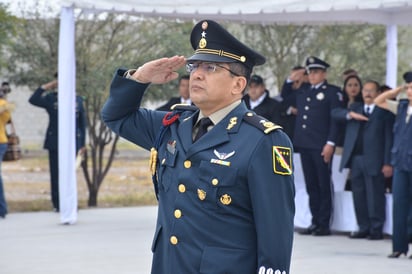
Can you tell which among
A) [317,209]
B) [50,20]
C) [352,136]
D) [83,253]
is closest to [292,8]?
[352,136]

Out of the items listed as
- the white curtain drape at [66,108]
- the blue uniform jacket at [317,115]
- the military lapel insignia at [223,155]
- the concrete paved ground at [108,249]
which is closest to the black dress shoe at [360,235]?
the concrete paved ground at [108,249]

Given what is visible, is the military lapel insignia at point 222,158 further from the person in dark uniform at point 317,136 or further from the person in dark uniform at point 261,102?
the person in dark uniform at point 261,102

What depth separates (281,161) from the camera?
12.5 ft

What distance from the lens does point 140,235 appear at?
11281 mm

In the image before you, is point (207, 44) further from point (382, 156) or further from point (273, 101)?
point (273, 101)

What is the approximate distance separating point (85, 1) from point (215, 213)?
25.2 feet

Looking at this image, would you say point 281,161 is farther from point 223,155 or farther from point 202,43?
point 202,43

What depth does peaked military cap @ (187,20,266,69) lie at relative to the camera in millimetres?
3973

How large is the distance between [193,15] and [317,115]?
75.0 inches

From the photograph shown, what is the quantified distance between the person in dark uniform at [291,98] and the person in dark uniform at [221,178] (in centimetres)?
805

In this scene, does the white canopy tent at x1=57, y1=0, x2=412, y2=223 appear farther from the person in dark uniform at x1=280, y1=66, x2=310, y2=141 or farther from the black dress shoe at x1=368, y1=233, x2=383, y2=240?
the black dress shoe at x1=368, y1=233, x2=383, y2=240

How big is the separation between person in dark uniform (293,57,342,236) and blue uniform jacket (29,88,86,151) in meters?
3.27

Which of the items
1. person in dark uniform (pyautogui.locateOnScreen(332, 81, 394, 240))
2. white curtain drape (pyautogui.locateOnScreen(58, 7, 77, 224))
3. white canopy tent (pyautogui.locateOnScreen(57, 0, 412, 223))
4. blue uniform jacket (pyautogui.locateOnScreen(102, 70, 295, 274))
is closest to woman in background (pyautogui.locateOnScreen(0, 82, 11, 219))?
white canopy tent (pyautogui.locateOnScreen(57, 0, 412, 223))

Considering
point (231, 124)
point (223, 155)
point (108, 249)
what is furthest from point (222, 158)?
point (108, 249)
